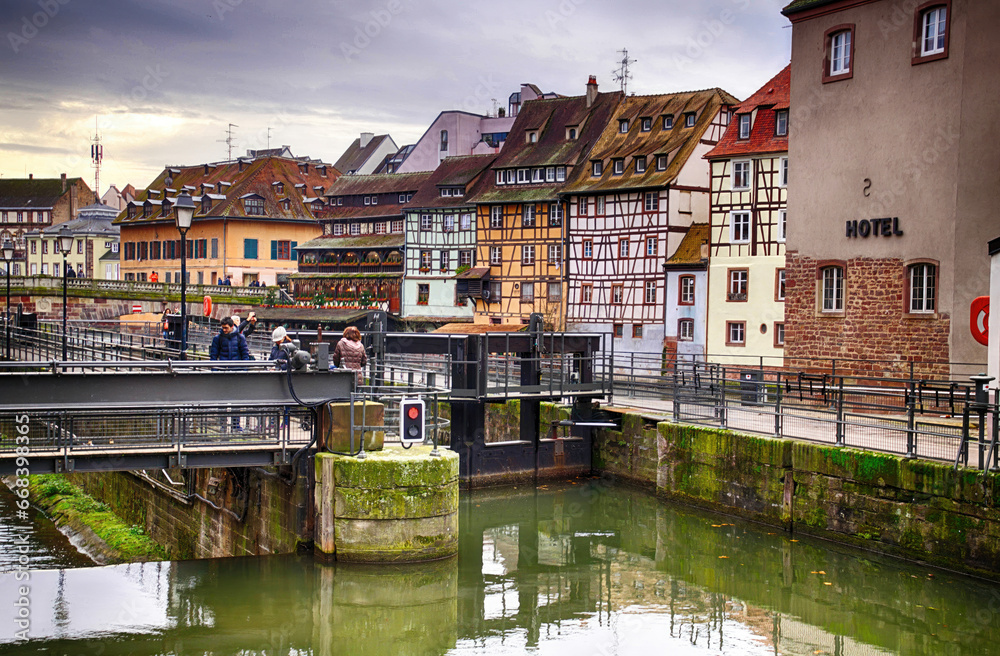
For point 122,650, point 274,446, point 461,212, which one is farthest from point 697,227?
point 122,650

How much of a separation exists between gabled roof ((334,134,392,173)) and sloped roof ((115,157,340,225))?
296 cm

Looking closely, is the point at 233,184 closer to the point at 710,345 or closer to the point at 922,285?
the point at 710,345

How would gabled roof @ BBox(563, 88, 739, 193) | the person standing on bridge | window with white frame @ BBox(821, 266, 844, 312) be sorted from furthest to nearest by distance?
gabled roof @ BBox(563, 88, 739, 193) → window with white frame @ BBox(821, 266, 844, 312) → the person standing on bridge

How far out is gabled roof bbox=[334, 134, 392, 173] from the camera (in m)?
86.6

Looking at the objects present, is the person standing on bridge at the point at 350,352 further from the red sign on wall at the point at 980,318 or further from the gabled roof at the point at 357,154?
the gabled roof at the point at 357,154

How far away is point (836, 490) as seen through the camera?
60.7ft

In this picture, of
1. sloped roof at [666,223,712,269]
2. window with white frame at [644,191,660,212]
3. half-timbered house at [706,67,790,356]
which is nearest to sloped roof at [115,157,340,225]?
window with white frame at [644,191,660,212]

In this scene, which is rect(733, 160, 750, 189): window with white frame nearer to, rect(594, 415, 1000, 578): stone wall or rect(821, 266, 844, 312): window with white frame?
rect(821, 266, 844, 312): window with white frame

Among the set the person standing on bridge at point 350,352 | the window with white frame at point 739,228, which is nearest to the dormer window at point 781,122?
the window with white frame at point 739,228

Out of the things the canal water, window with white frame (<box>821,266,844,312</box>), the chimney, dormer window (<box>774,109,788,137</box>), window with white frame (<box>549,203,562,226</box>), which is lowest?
the canal water

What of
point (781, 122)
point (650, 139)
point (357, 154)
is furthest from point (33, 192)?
point (781, 122)

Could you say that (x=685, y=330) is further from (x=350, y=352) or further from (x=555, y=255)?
(x=350, y=352)

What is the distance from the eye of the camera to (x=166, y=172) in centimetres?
8844

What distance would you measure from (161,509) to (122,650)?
8462 millimetres
